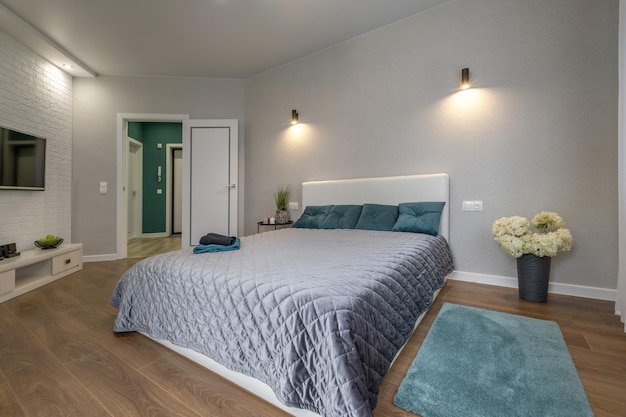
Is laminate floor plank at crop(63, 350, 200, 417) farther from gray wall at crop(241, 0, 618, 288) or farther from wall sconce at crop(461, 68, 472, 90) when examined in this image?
wall sconce at crop(461, 68, 472, 90)

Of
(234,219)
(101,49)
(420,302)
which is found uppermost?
(101,49)

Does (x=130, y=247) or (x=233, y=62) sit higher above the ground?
(x=233, y=62)

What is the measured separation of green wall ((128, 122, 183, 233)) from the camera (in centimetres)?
622

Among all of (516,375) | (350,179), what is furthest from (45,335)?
(350,179)

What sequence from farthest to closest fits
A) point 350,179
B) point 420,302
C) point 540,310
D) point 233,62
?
point 233,62, point 350,179, point 540,310, point 420,302

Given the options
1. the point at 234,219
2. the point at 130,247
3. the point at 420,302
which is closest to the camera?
the point at 420,302

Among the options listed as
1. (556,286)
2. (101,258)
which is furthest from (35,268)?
(556,286)

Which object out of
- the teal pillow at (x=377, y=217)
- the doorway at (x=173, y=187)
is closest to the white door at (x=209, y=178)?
the teal pillow at (x=377, y=217)

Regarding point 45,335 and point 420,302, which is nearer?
point 420,302

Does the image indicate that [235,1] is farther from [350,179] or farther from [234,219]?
[234,219]

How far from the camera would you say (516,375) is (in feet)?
4.21

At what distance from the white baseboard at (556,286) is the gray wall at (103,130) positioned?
4.41 meters

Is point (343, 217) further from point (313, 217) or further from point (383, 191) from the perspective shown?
point (383, 191)

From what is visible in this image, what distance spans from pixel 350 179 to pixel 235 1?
222 cm
